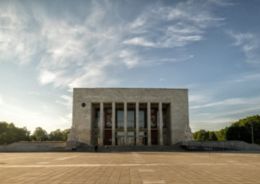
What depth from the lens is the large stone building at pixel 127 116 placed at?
59656 millimetres

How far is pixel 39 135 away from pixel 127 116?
5911 centimetres

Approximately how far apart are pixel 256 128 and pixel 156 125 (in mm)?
29036

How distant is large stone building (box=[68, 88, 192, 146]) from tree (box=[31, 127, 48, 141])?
51.7 m

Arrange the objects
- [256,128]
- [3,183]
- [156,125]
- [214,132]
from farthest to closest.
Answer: [214,132], [256,128], [156,125], [3,183]

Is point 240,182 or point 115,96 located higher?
point 115,96

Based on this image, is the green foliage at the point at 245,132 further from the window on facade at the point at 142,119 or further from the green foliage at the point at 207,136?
the green foliage at the point at 207,136

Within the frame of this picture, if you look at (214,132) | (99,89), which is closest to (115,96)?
(99,89)

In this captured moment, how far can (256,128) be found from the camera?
246 ft

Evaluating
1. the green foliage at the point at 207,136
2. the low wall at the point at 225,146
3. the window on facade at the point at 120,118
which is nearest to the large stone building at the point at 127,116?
the window on facade at the point at 120,118

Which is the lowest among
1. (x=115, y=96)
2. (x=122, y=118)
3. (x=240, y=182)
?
(x=240, y=182)

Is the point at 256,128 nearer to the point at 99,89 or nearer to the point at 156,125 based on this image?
the point at 156,125

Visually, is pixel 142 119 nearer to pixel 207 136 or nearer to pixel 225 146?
pixel 225 146

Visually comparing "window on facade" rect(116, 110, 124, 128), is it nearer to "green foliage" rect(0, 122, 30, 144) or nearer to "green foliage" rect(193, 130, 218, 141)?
"green foliage" rect(0, 122, 30, 144)

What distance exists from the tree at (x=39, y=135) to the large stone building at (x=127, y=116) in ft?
170
